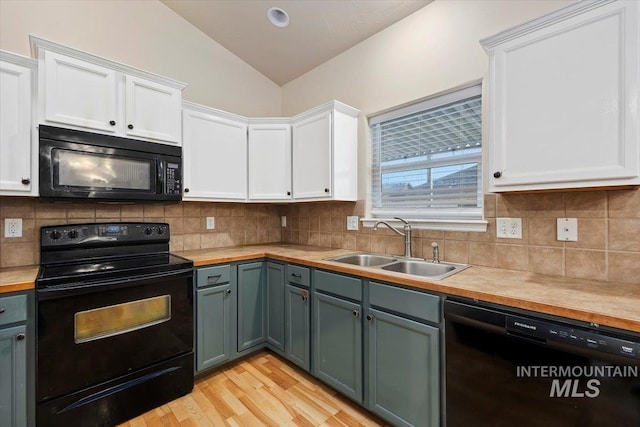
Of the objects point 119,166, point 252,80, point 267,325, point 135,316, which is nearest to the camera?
point 135,316

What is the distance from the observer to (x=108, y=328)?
172cm

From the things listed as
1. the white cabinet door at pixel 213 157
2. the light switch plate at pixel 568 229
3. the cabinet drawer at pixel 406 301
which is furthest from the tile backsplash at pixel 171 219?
the light switch plate at pixel 568 229

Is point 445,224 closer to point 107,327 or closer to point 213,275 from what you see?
point 213,275

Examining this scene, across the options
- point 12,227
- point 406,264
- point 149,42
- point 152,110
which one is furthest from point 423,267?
point 149,42

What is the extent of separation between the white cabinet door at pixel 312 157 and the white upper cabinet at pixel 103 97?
3.22 feet

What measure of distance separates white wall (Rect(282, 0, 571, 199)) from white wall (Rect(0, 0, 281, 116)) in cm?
74

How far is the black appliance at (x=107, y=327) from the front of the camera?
1.54 m

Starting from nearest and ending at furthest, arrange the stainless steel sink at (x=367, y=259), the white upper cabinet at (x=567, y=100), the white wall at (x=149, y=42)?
the white upper cabinet at (x=567, y=100), the white wall at (x=149, y=42), the stainless steel sink at (x=367, y=259)

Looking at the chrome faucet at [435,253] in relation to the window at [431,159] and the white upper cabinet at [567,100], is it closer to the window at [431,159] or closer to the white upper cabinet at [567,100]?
the window at [431,159]

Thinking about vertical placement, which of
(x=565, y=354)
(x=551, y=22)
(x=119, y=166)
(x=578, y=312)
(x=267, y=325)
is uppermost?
(x=551, y=22)

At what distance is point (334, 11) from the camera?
7.59ft

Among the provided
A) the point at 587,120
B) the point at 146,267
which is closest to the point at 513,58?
the point at 587,120

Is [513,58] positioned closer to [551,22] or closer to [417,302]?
[551,22]

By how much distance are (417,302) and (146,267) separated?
1638 millimetres
